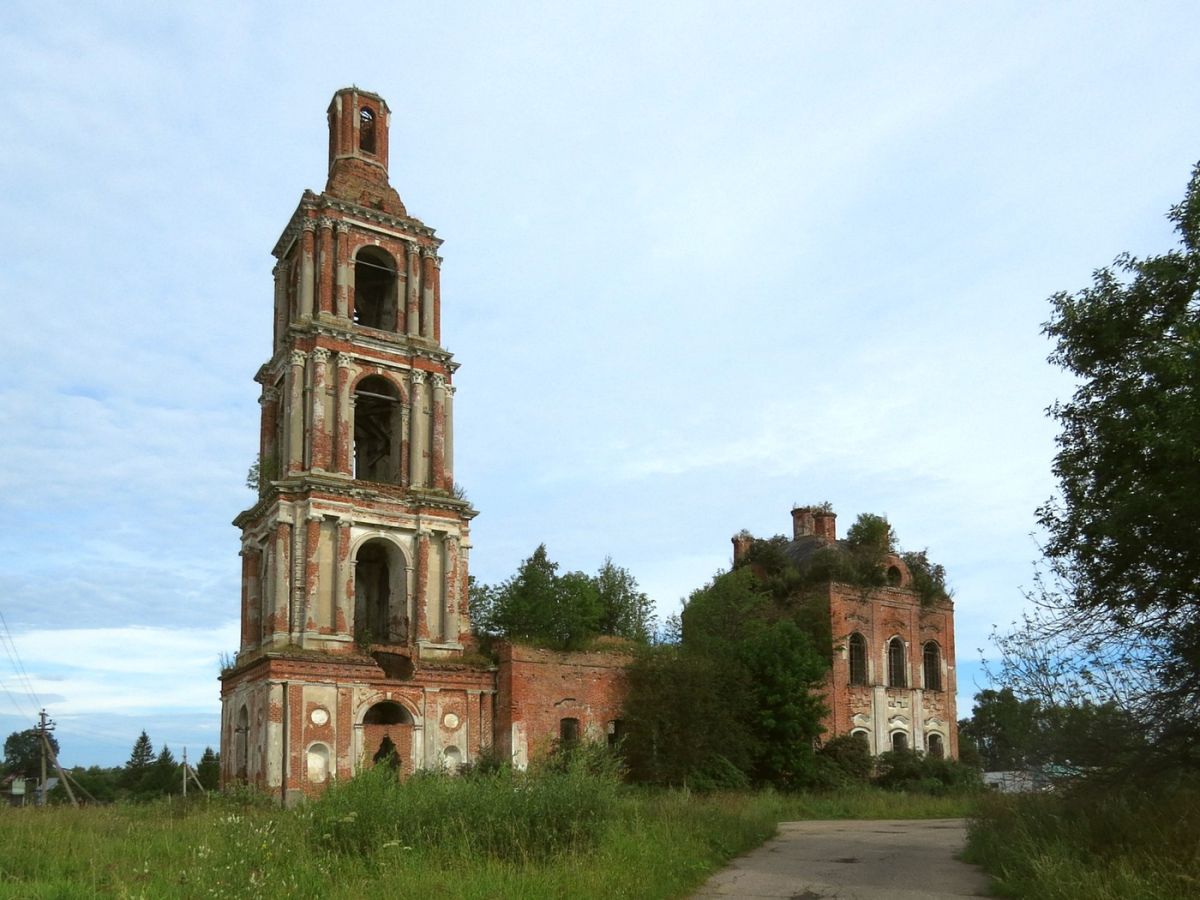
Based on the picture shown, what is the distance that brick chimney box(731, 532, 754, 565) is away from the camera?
147 feet

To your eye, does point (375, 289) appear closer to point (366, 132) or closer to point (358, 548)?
point (366, 132)

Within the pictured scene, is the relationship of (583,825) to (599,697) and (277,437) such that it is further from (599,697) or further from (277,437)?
(277,437)

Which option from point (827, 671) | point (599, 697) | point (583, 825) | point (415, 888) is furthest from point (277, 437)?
point (415, 888)

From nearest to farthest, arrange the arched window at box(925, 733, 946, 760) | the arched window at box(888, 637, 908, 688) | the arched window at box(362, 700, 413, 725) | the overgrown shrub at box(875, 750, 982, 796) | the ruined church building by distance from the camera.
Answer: the ruined church building < the arched window at box(362, 700, 413, 725) < the overgrown shrub at box(875, 750, 982, 796) < the arched window at box(888, 637, 908, 688) < the arched window at box(925, 733, 946, 760)

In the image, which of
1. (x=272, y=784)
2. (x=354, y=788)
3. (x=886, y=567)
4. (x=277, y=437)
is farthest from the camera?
(x=886, y=567)

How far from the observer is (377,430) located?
35.8 m

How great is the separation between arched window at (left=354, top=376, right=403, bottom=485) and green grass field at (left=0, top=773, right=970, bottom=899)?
16.2 m

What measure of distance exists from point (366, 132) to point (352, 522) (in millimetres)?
13475

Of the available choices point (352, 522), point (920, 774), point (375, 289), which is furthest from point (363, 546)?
point (920, 774)

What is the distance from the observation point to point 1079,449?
1427 cm

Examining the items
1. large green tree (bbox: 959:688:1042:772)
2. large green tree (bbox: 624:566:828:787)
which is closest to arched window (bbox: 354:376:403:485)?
large green tree (bbox: 624:566:828:787)

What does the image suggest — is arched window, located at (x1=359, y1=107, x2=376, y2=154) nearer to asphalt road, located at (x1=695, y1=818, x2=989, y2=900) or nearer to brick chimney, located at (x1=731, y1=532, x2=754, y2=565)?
brick chimney, located at (x1=731, y1=532, x2=754, y2=565)

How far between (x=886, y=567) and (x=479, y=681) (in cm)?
1731

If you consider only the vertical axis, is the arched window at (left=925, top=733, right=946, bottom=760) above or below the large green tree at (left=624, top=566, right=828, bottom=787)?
below
